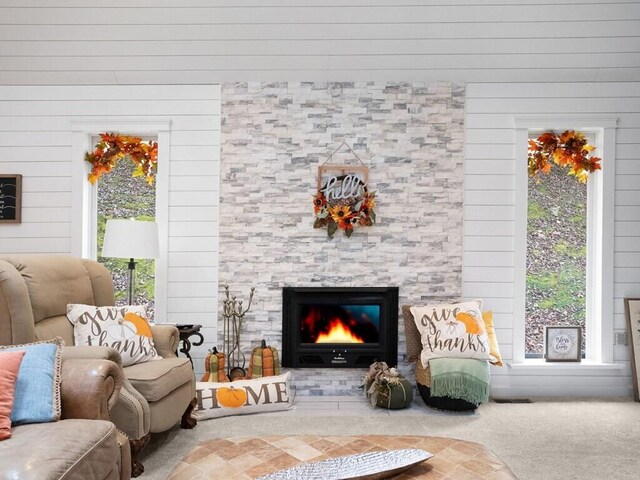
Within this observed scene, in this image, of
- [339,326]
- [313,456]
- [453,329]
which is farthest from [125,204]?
[313,456]

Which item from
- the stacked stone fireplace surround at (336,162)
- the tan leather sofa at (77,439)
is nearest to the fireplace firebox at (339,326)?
the stacked stone fireplace surround at (336,162)

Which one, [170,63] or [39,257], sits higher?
[170,63]

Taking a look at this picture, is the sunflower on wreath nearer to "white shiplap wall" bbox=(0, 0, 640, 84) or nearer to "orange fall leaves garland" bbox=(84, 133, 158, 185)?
"white shiplap wall" bbox=(0, 0, 640, 84)

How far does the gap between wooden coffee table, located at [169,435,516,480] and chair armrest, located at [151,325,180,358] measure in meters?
1.74

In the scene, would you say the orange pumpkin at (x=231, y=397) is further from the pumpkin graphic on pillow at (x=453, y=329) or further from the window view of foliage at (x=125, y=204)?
the pumpkin graphic on pillow at (x=453, y=329)

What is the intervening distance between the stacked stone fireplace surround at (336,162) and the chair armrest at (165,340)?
87cm

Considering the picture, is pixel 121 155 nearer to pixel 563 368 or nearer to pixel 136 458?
Result: pixel 136 458

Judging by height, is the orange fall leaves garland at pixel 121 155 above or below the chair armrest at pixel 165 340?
above

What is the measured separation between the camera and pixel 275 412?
3951 millimetres

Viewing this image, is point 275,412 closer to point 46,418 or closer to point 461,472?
point 46,418

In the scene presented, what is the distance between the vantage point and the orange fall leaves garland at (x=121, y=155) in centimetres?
457

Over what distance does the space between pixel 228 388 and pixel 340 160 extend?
2035 mm

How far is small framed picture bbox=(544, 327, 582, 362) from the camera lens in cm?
448

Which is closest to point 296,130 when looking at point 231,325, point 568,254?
point 231,325
